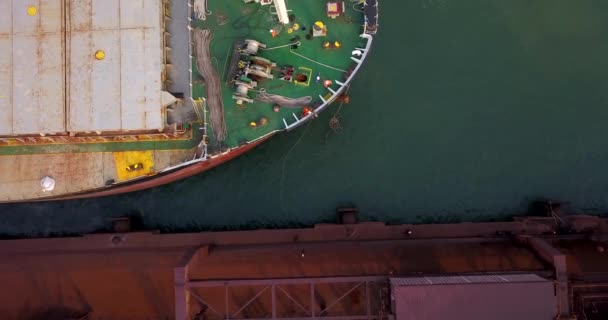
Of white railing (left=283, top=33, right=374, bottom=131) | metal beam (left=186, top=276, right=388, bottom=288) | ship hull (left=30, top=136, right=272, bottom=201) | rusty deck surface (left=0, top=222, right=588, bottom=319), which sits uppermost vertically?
white railing (left=283, top=33, right=374, bottom=131)

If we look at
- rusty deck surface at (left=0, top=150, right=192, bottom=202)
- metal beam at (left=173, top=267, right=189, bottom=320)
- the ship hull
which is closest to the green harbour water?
the ship hull

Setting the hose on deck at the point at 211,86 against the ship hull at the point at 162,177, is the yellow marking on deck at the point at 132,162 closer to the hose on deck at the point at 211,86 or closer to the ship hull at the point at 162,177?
the ship hull at the point at 162,177

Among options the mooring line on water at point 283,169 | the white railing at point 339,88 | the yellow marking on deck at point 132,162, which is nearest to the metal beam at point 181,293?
the yellow marking on deck at point 132,162

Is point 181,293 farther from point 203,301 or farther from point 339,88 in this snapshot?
point 339,88

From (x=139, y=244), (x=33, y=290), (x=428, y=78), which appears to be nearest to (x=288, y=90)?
(x=428, y=78)

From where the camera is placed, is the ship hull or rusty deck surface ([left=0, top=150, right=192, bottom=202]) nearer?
rusty deck surface ([left=0, top=150, right=192, bottom=202])

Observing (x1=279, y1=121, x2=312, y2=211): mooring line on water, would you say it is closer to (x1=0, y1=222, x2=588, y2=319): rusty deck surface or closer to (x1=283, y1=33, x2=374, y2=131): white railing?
(x1=0, y1=222, x2=588, y2=319): rusty deck surface

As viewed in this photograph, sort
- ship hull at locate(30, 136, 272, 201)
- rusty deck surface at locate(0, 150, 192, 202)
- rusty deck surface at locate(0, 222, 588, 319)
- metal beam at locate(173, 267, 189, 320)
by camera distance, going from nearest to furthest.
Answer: metal beam at locate(173, 267, 189, 320) → rusty deck surface at locate(0, 222, 588, 319) → rusty deck surface at locate(0, 150, 192, 202) → ship hull at locate(30, 136, 272, 201)
